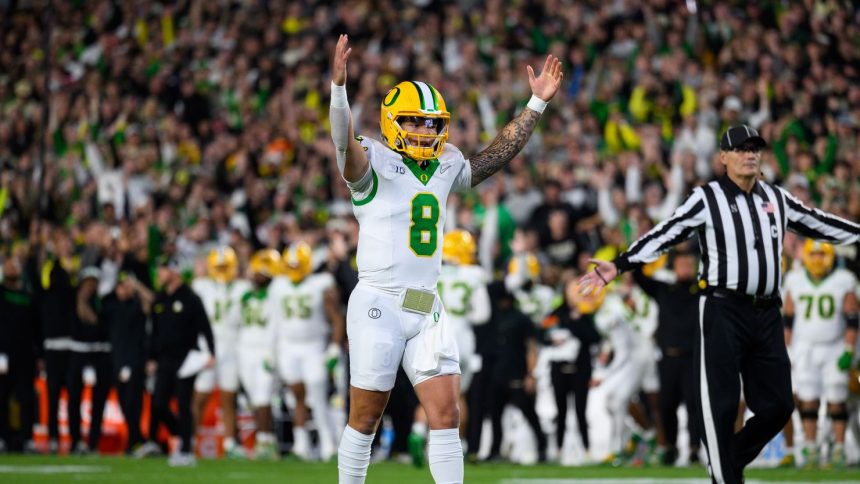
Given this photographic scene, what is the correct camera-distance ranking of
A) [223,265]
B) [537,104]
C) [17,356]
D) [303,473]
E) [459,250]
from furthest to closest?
[17,356] < [223,265] < [459,250] < [303,473] < [537,104]

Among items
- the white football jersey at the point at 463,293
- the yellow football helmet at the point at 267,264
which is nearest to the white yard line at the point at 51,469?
the yellow football helmet at the point at 267,264

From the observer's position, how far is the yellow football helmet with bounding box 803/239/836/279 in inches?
533

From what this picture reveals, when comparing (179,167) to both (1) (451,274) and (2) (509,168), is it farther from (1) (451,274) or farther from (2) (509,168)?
(1) (451,274)

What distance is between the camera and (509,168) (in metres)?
18.5

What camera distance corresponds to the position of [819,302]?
13.8m

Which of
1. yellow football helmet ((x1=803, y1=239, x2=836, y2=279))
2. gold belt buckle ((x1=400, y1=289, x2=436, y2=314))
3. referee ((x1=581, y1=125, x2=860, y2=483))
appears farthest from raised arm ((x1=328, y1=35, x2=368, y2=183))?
yellow football helmet ((x1=803, y1=239, x2=836, y2=279))

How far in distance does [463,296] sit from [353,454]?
23.6 feet

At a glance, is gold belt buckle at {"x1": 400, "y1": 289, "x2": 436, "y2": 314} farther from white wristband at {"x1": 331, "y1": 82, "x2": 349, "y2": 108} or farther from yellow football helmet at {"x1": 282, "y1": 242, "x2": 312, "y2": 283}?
yellow football helmet at {"x1": 282, "y1": 242, "x2": 312, "y2": 283}

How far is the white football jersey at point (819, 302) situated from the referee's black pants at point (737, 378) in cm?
547

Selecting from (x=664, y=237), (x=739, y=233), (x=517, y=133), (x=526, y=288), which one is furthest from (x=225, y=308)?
(x=517, y=133)

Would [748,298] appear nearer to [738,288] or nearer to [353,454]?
[738,288]

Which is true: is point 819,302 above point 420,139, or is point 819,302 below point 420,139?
below

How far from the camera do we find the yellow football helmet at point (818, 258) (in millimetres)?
13547

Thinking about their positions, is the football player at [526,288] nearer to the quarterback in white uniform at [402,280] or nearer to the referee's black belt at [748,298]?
the referee's black belt at [748,298]
